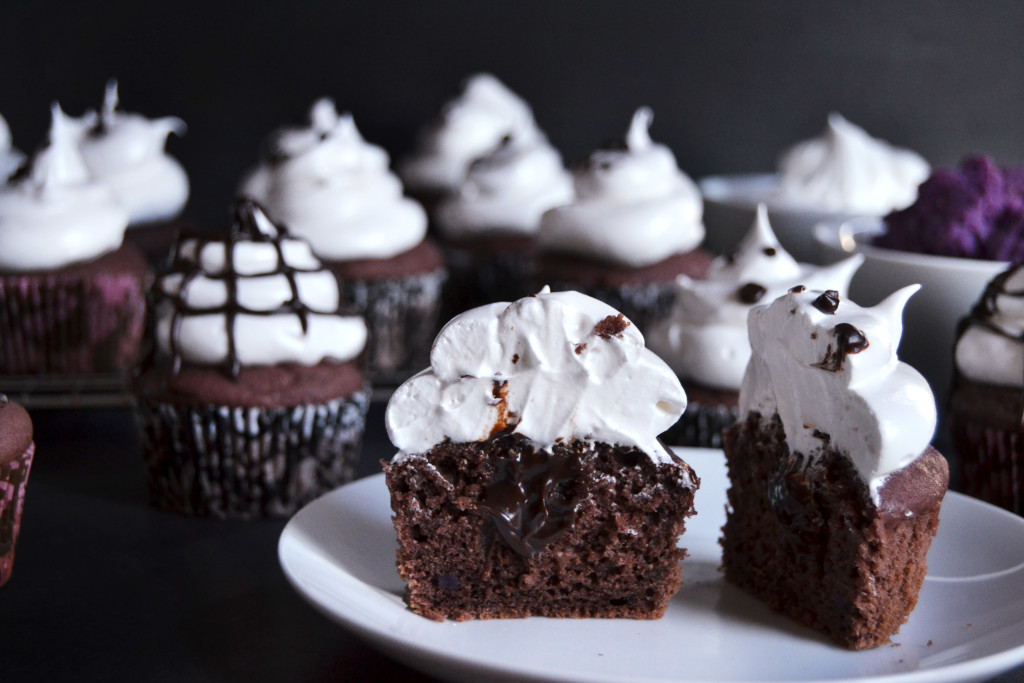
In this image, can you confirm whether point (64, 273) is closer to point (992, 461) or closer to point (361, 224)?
point (361, 224)

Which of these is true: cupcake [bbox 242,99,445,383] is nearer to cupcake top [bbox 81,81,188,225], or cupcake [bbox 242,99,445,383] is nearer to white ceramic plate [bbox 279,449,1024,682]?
cupcake top [bbox 81,81,188,225]

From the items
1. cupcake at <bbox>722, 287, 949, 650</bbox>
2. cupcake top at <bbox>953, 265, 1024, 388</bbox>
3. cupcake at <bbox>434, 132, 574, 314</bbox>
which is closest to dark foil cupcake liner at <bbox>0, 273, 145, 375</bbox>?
cupcake at <bbox>434, 132, 574, 314</bbox>

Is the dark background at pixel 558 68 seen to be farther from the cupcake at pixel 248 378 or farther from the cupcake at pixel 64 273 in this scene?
the cupcake at pixel 248 378

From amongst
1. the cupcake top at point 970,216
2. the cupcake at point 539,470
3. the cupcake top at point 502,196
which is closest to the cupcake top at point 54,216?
the cupcake top at point 502,196

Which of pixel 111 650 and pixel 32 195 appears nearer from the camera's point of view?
pixel 111 650

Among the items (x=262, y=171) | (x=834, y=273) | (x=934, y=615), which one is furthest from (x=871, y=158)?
(x=934, y=615)

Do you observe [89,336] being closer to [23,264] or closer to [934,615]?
[23,264]
